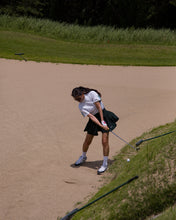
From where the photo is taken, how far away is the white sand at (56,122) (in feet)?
20.1

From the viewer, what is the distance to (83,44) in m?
18.7

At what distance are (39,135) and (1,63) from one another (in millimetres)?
6719

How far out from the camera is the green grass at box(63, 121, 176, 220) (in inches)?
197

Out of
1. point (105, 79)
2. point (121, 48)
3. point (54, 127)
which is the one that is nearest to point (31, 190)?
point (54, 127)

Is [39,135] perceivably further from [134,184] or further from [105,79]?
[105,79]

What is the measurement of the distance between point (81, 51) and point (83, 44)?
3.84 feet

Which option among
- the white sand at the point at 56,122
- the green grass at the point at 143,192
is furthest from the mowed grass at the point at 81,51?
the green grass at the point at 143,192

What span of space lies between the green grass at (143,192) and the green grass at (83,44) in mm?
→ 9998

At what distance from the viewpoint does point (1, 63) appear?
14.8 metres

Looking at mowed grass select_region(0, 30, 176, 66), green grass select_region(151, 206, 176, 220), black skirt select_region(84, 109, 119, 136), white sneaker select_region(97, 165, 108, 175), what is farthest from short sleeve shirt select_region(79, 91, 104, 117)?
mowed grass select_region(0, 30, 176, 66)

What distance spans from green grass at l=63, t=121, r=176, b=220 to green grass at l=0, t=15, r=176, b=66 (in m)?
10.00

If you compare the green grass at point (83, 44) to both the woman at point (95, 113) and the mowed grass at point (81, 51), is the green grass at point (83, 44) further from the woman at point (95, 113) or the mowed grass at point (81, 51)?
the woman at point (95, 113)

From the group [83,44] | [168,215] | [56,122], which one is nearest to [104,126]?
[168,215]

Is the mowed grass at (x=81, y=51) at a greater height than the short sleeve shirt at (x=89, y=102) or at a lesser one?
lesser
